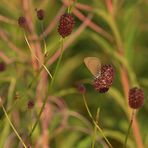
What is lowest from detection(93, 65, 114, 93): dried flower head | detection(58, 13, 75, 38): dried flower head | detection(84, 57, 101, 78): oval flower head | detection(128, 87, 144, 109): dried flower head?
detection(128, 87, 144, 109): dried flower head

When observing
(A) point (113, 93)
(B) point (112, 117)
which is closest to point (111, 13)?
(A) point (113, 93)

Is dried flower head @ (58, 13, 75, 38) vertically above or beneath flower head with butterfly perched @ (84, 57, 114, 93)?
above

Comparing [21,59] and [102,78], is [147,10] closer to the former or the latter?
[21,59]

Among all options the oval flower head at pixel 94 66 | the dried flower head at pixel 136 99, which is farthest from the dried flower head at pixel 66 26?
the dried flower head at pixel 136 99

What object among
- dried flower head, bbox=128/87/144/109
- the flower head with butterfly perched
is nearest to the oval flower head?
the flower head with butterfly perched

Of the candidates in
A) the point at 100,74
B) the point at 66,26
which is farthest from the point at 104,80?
the point at 66,26

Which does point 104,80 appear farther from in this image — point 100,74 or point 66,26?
point 66,26

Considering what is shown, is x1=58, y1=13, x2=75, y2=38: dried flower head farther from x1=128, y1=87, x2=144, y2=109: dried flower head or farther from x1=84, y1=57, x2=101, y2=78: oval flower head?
x1=128, y1=87, x2=144, y2=109: dried flower head

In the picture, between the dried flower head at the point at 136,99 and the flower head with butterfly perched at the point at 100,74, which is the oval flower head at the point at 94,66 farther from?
the dried flower head at the point at 136,99
